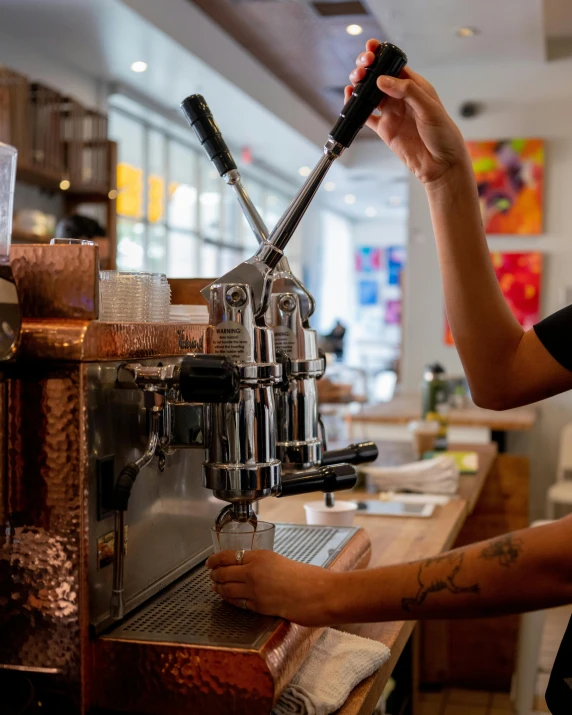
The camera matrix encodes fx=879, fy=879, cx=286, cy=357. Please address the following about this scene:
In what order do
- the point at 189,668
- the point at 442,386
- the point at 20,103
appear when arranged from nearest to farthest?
1. the point at 189,668
2. the point at 442,386
3. the point at 20,103

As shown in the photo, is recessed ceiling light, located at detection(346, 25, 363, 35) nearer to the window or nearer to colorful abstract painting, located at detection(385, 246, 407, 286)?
the window

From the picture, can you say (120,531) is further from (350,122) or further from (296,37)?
(296,37)

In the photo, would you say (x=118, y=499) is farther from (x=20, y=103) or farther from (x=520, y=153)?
(x=520, y=153)

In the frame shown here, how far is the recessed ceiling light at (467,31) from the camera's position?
4.88 metres

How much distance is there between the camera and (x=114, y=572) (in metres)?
0.90

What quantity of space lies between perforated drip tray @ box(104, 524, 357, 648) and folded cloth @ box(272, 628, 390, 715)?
79 mm

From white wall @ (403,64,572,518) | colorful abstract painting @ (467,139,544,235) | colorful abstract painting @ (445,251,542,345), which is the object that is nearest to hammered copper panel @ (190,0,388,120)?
white wall @ (403,64,572,518)

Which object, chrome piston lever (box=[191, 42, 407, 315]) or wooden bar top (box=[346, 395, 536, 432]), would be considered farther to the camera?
wooden bar top (box=[346, 395, 536, 432])

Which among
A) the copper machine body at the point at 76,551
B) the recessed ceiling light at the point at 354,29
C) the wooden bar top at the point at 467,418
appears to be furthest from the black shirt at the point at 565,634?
the recessed ceiling light at the point at 354,29

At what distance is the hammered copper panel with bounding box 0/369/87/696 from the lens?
85 centimetres

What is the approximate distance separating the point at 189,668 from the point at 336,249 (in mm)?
15273

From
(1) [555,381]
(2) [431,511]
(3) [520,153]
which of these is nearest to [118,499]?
(1) [555,381]

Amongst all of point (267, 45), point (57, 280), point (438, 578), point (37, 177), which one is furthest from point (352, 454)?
point (267, 45)

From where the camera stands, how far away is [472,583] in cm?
81
